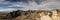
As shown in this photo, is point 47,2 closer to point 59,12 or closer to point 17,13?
point 59,12

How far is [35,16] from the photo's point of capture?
0.69 m

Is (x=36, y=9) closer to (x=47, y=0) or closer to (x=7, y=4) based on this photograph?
(x=47, y=0)

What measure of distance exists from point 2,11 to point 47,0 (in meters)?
0.37

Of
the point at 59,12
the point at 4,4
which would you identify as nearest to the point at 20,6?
the point at 4,4

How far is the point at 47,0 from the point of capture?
2.23ft

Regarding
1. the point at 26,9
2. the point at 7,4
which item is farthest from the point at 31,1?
the point at 7,4

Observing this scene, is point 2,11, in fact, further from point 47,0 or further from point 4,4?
point 47,0

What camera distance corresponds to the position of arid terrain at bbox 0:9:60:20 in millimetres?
676

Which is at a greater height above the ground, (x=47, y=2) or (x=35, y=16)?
(x=47, y=2)

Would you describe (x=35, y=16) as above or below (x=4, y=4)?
below

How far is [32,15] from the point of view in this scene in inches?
27.0

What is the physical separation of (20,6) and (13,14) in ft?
0.28

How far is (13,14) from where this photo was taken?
2.24 ft

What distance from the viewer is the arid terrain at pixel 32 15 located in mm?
676
